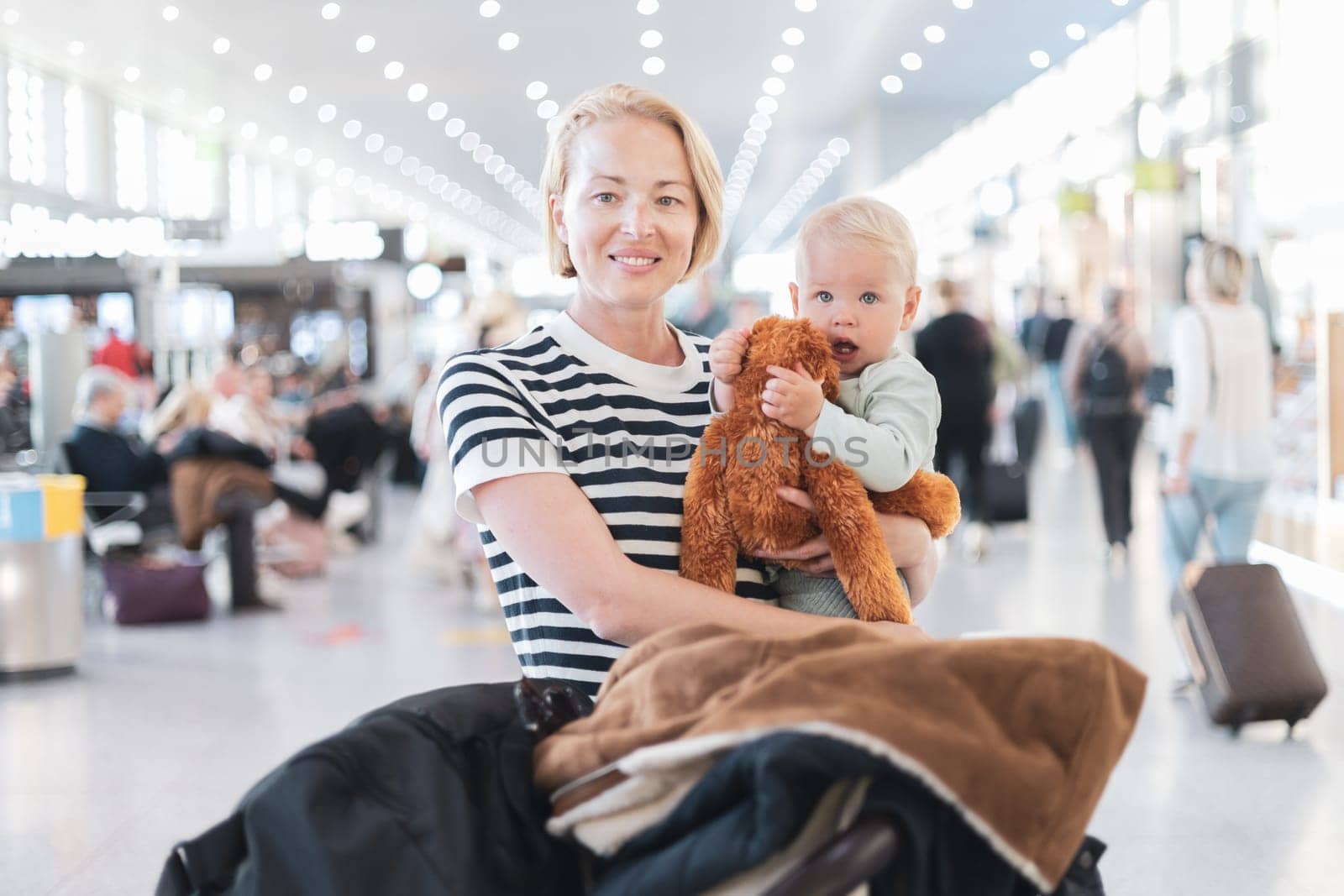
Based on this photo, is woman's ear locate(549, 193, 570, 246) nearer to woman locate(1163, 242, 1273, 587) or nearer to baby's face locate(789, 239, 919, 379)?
baby's face locate(789, 239, 919, 379)

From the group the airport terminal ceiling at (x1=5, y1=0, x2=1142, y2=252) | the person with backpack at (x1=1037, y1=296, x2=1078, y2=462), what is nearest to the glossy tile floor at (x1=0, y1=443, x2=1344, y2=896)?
the airport terminal ceiling at (x1=5, y1=0, x2=1142, y2=252)

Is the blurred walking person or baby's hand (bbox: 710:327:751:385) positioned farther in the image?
the blurred walking person

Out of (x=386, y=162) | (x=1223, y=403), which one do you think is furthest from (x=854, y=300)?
(x=386, y=162)

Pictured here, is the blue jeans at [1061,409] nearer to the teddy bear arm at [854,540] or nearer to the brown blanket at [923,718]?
the teddy bear arm at [854,540]

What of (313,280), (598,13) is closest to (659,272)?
(598,13)

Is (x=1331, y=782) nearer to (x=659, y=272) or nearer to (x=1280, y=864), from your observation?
(x=1280, y=864)

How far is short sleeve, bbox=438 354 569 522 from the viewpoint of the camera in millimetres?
1730

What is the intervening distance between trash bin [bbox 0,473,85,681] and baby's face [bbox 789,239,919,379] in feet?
18.9

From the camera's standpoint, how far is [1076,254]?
21.0 metres

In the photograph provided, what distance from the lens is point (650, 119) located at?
6.12ft

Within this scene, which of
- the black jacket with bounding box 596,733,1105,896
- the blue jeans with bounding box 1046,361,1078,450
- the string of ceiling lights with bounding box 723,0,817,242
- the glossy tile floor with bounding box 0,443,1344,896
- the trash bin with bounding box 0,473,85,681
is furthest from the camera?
the blue jeans with bounding box 1046,361,1078,450

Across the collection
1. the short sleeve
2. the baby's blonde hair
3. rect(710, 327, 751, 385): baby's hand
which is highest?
the baby's blonde hair

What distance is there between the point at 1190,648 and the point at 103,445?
6530 mm

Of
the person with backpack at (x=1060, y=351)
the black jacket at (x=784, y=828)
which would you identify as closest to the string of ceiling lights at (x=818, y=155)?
the black jacket at (x=784, y=828)
